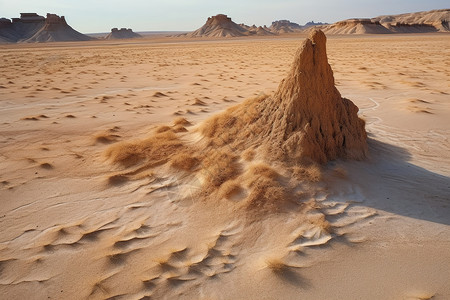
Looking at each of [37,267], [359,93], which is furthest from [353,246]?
[359,93]

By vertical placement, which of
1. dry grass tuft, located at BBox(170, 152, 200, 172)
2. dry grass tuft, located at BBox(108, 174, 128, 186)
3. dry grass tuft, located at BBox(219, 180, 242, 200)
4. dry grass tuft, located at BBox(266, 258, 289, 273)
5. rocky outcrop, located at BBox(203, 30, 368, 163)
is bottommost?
dry grass tuft, located at BBox(266, 258, 289, 273)

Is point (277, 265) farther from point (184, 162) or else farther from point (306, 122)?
point (184, 162)

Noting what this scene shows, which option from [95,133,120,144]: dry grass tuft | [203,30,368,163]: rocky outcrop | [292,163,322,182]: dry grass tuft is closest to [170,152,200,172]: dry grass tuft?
[203,30,368,163]: rocky outcrop

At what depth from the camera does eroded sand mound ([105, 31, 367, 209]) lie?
3.48 metres

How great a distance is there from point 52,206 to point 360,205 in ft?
10.1

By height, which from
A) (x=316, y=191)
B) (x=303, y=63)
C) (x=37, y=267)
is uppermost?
(x=303, y=63)

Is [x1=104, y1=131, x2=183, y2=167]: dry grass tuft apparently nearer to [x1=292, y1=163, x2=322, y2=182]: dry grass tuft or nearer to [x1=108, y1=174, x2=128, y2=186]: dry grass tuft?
[x1=108, y1=174, x2=128, y2=186]: dry grass tuft

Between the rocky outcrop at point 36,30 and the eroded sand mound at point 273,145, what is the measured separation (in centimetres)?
7886

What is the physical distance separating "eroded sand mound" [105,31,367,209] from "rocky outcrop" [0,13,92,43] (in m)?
78.9

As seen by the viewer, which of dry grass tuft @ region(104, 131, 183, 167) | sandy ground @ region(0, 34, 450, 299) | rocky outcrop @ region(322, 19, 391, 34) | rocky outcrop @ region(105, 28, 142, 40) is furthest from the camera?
rocky outcrop @ region(105, 28, 142, 40)

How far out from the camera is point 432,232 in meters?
2.87

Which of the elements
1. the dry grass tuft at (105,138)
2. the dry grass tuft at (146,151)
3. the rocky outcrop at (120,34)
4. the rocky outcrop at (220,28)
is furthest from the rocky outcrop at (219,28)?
the dry grass tuft at (146,151)

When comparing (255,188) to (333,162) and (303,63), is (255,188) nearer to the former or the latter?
(333,162)

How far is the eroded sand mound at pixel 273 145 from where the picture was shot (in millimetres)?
3482
